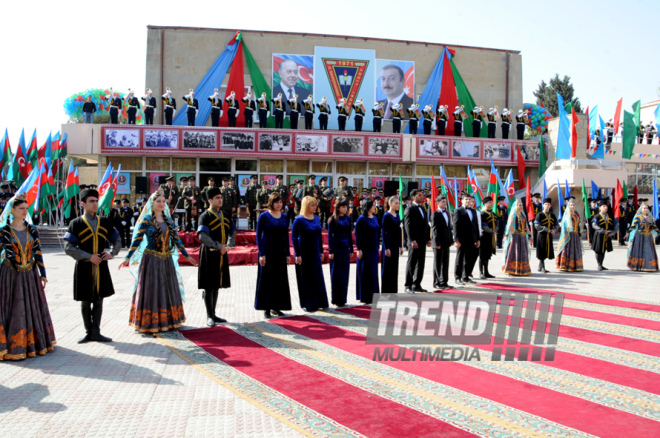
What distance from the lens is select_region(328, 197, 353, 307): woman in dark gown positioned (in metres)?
7.70

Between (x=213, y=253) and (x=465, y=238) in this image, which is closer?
(x=213, y=253)

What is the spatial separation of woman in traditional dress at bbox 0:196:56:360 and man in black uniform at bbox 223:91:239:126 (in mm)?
17411

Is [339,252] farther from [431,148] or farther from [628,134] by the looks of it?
[431,148]

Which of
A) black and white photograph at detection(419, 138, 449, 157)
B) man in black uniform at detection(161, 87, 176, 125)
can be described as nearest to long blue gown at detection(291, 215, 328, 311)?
man in black uniform at detection(161, 87, 176, 125)

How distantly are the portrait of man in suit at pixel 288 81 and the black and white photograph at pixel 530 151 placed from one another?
10343 millimetres

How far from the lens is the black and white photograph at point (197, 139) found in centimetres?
2105

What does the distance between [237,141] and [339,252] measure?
1448 cm

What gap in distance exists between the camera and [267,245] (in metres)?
6.96

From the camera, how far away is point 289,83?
2533cm

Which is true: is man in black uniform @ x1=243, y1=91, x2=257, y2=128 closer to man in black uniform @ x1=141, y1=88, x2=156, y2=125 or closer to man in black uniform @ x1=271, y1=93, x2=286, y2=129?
man in black uniform @ x1=271, y1=93, x2=286, y2=129

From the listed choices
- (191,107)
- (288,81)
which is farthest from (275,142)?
(288,81)

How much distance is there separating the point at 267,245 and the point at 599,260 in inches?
334

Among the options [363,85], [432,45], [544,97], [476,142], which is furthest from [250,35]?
[544,97]

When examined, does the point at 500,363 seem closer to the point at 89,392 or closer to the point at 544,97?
the point at 89,392
